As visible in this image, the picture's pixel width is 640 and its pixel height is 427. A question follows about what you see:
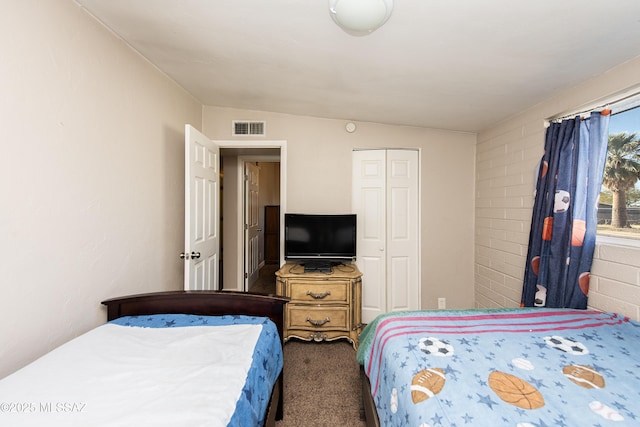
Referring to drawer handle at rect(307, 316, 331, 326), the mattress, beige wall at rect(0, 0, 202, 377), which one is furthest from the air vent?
the mattress

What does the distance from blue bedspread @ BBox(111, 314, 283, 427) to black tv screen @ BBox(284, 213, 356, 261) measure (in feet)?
4.08

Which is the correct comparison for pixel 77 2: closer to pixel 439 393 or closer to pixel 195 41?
pixel 195 41

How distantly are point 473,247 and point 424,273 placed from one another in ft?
2.06

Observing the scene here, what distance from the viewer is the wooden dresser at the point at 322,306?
245 cm

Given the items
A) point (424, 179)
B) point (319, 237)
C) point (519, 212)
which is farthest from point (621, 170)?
point (319, 237)

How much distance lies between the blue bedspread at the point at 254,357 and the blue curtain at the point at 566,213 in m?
1.92

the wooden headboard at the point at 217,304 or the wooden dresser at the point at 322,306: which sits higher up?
the wooden headboard at the point at 217,304

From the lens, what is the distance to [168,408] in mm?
807

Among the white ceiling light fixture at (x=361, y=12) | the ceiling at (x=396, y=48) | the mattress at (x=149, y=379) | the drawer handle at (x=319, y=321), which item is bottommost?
the drawer handle at (x=319, y=321)

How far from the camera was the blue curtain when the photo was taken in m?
1.68

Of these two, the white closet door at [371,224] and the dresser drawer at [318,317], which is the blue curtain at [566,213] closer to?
the white closet door at [371,224]

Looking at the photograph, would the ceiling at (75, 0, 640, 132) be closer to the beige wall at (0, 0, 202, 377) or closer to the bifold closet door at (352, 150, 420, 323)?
the beige wall at (0, 0, 202, 377)

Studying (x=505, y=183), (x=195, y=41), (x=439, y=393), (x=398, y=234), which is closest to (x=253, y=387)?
(x=439, y=393)

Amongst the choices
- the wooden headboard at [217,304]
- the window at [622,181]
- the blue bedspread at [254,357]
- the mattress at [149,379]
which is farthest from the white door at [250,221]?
the window at [622,181]
